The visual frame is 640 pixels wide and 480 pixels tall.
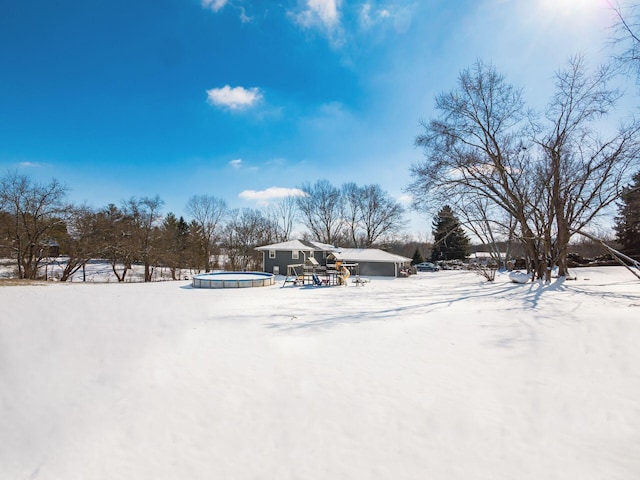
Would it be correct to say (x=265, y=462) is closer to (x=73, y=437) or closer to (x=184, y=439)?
(x=184, y=439)

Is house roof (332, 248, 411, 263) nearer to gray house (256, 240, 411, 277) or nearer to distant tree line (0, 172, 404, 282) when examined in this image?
gray house (256, 240, 411, 277)

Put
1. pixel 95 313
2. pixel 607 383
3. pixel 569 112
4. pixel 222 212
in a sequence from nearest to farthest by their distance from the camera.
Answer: pixel 607 383 → pixel 95 313 → pixel 569 112 → pixel 222 212

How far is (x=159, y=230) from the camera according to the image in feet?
89.8

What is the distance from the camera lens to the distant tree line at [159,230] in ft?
66.4

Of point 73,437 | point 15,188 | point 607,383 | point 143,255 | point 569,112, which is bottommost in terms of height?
point 73,437

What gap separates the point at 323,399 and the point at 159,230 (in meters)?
28.2

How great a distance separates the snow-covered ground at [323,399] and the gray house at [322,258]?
16360mm

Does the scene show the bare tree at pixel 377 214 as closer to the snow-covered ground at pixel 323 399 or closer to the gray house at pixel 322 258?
the gray house at pixel 322 258

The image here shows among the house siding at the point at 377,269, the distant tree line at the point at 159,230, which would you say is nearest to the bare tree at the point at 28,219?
the distant tree line at the point at 159,230

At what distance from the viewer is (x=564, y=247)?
49.6 ft

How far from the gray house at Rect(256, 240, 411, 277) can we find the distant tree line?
385 inches

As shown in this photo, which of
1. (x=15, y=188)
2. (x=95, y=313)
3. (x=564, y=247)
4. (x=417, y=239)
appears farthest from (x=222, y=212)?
(x=417, y=239)

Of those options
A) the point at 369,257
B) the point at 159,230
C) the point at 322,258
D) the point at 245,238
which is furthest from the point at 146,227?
the point at 369,257

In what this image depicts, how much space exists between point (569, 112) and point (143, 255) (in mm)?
30095
